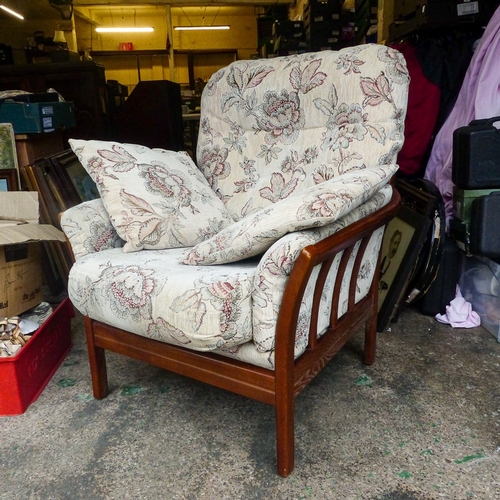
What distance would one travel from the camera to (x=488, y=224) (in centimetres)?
152

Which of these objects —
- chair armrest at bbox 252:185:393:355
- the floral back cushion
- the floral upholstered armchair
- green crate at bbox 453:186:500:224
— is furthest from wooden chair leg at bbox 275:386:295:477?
green crate at bbox 453:186:500:224

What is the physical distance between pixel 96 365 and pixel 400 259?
115 centimetres

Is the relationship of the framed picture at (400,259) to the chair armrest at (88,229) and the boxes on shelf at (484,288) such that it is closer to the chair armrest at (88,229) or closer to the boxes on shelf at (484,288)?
the boxes on shelf at (484,288)

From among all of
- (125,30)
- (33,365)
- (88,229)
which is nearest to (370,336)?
(88,229)

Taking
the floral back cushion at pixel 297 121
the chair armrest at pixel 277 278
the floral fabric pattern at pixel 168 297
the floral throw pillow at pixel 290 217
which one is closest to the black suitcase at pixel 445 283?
the floral back cushion at pixel 297 121

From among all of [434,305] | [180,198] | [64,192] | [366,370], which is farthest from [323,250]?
[64,192]

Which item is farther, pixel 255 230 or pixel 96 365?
pixel 96 365

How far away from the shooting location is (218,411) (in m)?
1.27

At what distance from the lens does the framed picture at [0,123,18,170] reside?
194 cm

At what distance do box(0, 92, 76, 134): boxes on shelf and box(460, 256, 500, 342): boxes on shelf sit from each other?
75.9 inches

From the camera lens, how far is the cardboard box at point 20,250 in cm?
141

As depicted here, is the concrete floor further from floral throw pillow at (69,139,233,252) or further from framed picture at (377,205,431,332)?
floral throw pillow at (69,139,233,252)

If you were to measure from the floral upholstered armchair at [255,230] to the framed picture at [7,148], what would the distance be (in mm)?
876

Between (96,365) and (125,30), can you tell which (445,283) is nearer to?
(96,365)
